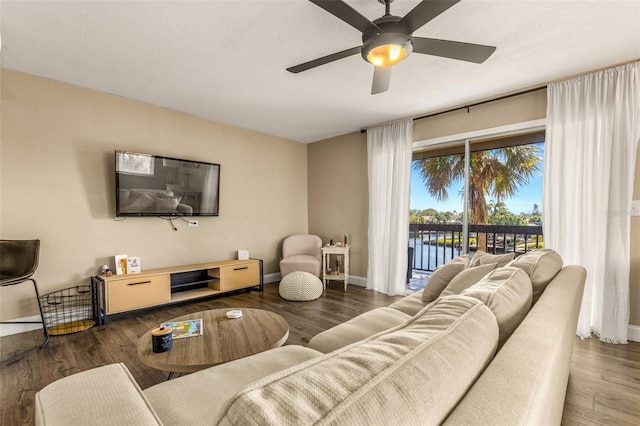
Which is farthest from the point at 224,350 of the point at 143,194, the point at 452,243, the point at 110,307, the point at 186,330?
the point at 452,243

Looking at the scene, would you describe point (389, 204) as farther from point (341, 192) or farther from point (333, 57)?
point (333, 57)

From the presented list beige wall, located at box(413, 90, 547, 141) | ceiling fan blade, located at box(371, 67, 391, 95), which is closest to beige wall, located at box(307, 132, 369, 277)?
beige wall, located at box(413, 90, 547, 141)

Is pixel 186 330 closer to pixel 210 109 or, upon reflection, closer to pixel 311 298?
pixel 311 298

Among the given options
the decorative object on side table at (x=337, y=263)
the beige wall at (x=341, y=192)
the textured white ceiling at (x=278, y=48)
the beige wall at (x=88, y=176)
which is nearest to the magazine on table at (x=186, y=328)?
the beige wall at (x=88, y=176)

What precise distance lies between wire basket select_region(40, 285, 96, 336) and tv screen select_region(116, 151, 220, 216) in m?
0.92

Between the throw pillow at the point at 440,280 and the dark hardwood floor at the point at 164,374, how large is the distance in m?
0.91

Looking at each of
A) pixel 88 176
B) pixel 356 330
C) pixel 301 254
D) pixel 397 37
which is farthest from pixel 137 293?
pixel 397 37

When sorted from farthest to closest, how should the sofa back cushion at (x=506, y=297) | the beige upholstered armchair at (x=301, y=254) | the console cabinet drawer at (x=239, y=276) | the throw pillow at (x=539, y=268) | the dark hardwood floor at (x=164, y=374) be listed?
the beige upholstered armchair at (x=301, y=254) < the console cabinet drawer at (x=239, y=276) < the dark hardwood floor at (x=164, y=374) < the throw pillow at (x=539, y=268) < the sofa back cushion at (x=506, y=297)

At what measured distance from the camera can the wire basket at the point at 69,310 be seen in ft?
9.51

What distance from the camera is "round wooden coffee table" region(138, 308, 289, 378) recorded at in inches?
59.7

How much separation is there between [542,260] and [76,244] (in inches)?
161

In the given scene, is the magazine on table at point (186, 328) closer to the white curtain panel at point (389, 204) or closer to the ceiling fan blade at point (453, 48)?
the ceiling fan blade at point (453, 48)

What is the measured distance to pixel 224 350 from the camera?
1642mm

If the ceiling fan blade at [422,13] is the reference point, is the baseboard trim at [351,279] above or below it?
below
